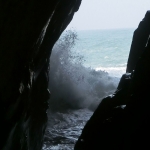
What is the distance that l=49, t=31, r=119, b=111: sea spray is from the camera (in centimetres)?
2148

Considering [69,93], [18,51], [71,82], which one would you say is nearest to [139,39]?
[18,51]

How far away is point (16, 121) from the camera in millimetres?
6625

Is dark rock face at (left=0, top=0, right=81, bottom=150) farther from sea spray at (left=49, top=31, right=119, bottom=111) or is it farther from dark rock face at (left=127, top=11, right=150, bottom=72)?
sea spray at (left=49, top=31, right=119, bottom=111)

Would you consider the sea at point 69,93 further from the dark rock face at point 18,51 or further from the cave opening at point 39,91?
the dark rock face at point 18,51

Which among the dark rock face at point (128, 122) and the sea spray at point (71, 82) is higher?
the sea spray at point (71, 82)

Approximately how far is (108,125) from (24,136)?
2.27m

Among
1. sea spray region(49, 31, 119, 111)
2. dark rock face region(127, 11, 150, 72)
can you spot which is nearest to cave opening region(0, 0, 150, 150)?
dark rock face region(127, 11, 150, 72)

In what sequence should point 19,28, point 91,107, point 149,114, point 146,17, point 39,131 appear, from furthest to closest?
1. point 91,107
2. point 146,17
3. point 39,131
4. point 149,114
5. point 19,28

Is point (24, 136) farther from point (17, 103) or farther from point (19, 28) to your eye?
point (19, 28)

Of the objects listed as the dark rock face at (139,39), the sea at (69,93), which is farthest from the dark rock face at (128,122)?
the dark rock face at (139,39)

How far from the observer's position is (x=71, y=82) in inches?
973

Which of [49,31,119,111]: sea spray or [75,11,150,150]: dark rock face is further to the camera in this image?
[49,31,119,111]: sea spray

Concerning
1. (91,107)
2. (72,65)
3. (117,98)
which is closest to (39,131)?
(117,98)

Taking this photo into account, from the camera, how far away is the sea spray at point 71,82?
70.5 ft
